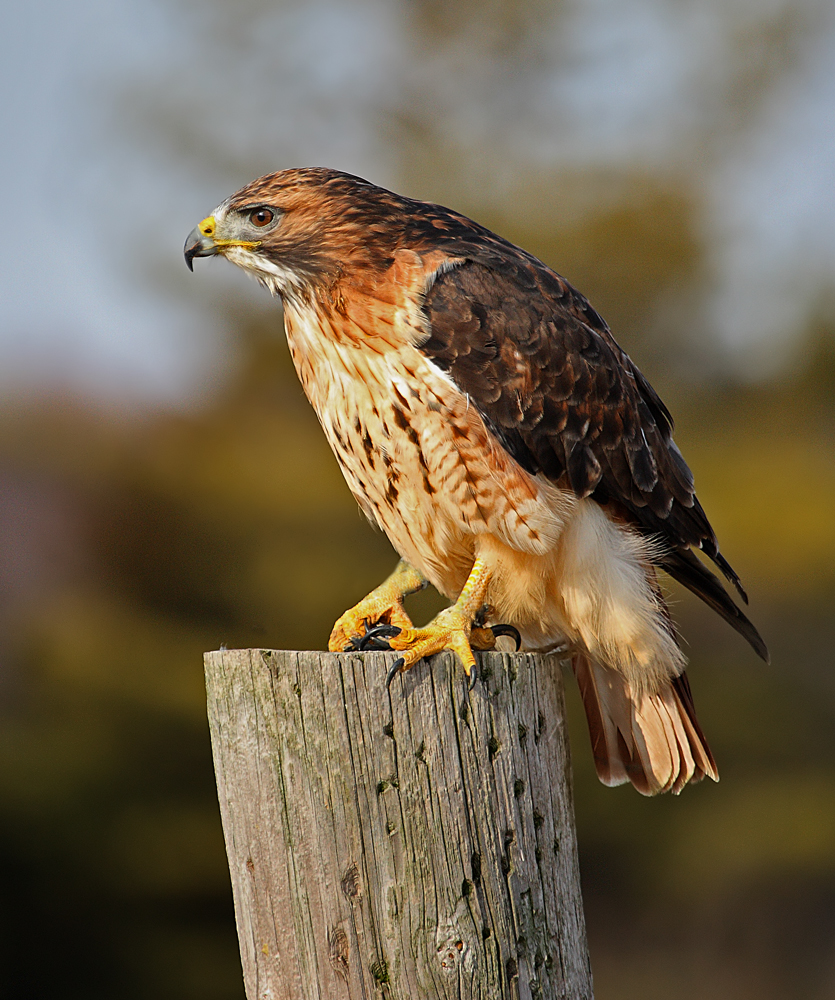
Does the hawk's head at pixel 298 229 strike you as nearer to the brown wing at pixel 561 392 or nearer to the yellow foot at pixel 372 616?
the brown wing at pixel 561 392

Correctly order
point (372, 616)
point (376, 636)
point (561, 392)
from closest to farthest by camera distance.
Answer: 1. point (376, 636)
2. point (561, 392)
3. point (372, 616)

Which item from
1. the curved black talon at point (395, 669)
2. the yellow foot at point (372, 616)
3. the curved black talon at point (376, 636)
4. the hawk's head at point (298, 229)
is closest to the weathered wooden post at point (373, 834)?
the curved black talon at point (395, 669)

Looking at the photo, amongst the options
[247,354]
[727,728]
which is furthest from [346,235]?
[727,728]

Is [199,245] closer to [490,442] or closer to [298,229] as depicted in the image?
[298,229]

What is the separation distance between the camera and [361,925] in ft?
6.61

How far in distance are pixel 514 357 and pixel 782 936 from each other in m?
9.75

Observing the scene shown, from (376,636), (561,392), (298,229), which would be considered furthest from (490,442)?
(298,229)

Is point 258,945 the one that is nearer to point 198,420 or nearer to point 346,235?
point 346,235

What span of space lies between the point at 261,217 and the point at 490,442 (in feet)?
3.27

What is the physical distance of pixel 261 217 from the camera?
305 cm

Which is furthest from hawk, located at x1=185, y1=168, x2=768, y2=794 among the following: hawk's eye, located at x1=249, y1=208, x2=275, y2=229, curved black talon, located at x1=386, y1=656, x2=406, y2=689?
curved black talon, located at x1=386, y1=656, x2=406, y2=689

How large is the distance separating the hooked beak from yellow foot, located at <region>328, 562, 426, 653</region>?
46.0 inches

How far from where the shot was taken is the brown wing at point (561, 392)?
9.29 ft

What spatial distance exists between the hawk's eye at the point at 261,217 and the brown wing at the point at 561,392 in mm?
578
